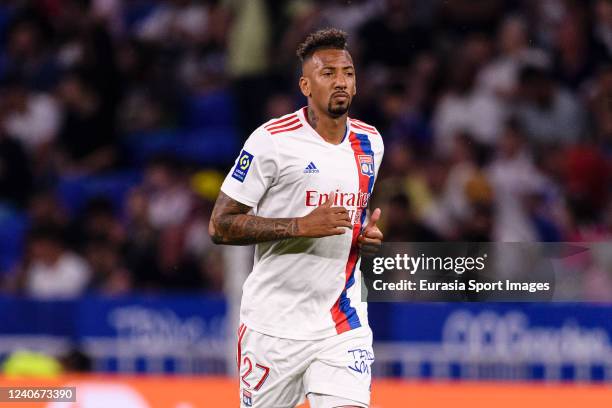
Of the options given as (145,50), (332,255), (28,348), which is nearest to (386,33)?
(145,50)

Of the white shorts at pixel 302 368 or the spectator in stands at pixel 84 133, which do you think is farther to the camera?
the spectator in stands at pixel 84 133

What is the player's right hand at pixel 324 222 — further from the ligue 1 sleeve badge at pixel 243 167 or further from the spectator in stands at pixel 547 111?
the spectator in stands at pixel 547 111

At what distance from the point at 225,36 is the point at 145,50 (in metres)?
0.96

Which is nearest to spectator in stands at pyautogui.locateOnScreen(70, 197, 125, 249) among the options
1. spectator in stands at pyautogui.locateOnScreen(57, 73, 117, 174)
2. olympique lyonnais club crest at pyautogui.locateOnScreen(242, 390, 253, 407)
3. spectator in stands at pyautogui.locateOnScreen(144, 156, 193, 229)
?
spectator in stands at pyautogui.locateOnScreen(144, 156, 193, 229)

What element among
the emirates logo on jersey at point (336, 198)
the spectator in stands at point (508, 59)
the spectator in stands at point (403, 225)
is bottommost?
the emirates logo on jersey at point (336, 198)

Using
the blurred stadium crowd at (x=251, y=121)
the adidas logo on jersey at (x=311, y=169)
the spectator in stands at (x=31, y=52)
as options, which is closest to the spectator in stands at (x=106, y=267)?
the blurred stadium crowd at (x=251, y=121)

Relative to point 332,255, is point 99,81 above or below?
above

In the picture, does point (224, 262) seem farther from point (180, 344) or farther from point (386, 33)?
point (386, 33)

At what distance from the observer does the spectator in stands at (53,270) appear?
1029cm

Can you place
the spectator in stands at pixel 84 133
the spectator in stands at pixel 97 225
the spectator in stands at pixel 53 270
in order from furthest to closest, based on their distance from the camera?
the spectator in stands at pixel 84 133, the spectator in stands at pixel 97 225, the spectator in stands at pixel 53 270

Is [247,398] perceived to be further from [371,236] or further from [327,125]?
[327,125]

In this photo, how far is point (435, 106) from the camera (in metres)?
10.3

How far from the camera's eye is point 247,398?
517 centimetres

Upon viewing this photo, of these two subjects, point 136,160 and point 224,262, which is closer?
point 224,262
